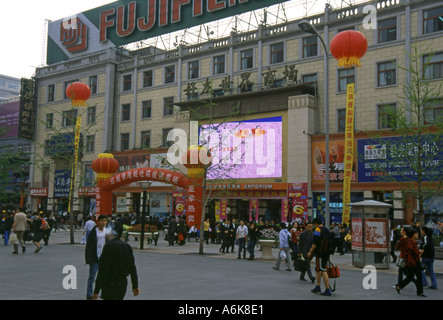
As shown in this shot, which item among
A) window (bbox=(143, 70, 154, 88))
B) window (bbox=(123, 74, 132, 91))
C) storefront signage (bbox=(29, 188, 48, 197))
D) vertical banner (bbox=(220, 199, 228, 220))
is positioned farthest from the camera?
storefront signage (bbox=(29, 188, 48, 197))

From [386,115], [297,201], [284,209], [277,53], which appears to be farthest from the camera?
[277,53]

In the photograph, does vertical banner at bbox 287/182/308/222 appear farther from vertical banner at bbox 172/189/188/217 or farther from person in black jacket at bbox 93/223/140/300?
person in black jacket at bbox 93/223/140/300

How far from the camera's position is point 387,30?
3388 centimetres

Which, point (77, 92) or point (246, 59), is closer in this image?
point (77, 92)

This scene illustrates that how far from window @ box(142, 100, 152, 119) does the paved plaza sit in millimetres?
28019

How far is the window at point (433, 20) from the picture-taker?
31.7 m

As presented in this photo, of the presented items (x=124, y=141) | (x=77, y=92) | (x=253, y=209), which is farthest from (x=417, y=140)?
(x=124, y=141)

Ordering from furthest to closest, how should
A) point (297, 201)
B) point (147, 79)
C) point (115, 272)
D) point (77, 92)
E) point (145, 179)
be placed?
point (147, 79) → point (297, 201) → point (145, 179) → point (77, 92) → point (115, 272)

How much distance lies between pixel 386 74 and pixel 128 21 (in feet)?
88.4

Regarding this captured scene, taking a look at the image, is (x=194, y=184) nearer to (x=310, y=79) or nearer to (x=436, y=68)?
(x=310, y=79)

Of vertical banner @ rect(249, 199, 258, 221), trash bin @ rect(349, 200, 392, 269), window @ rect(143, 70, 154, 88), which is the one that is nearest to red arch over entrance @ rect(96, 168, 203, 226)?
vertical banner @ rect(249, 199, 258, 221)

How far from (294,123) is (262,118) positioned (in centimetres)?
294

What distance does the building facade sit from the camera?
3303cm

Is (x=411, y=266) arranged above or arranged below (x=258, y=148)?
below
